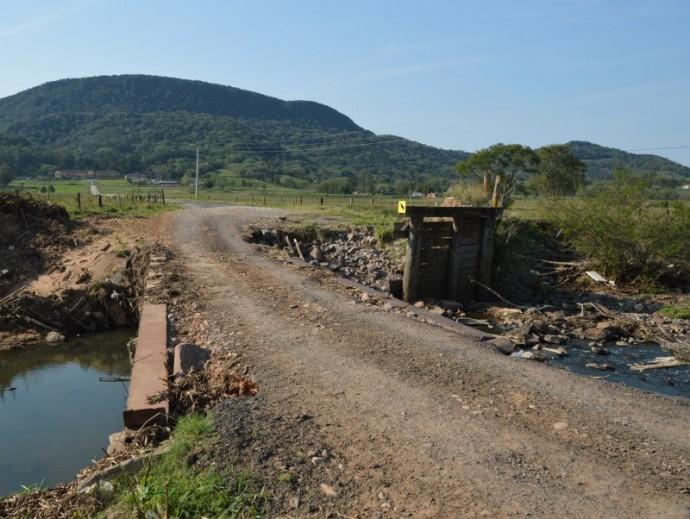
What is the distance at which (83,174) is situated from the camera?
89.8 metres

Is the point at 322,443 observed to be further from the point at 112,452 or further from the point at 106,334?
the point at 106,334

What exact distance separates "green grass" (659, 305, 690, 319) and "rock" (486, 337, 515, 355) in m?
7.67

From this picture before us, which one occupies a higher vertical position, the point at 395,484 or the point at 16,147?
the point at 16,147

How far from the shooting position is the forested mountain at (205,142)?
311 ft

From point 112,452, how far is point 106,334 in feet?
25.7

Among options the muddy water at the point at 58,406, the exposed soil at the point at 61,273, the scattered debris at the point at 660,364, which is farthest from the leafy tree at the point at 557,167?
the muddy water at the point at 58,406

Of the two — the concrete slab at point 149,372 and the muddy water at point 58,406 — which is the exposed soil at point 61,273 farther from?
the concrete slab at point 149,372

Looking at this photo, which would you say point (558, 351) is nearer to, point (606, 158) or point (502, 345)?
point (502, 345)

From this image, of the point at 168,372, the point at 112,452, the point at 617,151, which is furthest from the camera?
the point at 617,151

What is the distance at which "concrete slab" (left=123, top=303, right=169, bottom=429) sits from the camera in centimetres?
509

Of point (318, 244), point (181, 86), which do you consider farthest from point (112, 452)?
point (181, 86)

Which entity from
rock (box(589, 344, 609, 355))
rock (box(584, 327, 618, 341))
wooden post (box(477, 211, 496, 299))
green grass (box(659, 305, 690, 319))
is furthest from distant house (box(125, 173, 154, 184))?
rock (box(589, 344, 609, 355))

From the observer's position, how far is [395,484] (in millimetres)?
3920

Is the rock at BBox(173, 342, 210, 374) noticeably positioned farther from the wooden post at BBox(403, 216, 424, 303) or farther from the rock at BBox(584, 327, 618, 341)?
the rock at BBox(584, 327, 618, 341)
